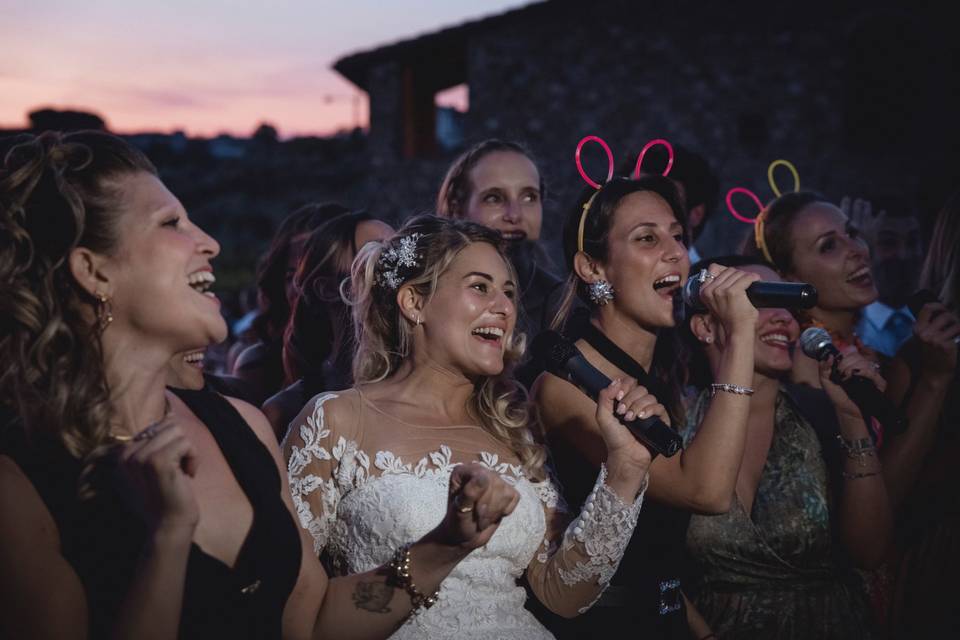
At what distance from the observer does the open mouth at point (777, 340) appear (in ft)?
11.6

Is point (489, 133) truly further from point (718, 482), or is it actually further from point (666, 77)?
point (718, 482)

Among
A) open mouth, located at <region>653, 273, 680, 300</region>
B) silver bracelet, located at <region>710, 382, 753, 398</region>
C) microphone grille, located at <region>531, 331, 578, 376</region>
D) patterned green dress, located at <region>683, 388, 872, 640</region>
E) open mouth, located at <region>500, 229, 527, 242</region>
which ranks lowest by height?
patterned green dress, located at <region>683, 388, 872, 640</region>

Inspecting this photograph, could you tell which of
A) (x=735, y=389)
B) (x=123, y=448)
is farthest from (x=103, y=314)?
(x=735, y=389)

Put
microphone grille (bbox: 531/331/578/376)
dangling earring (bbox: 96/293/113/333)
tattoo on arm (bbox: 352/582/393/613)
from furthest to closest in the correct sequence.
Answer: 1. microphone grille (bbox: 531/331/578/376)
2. tattoo on arm (bbox: 352/582/393/613)
3. dangling earring (bbox: 96/293/113/333)

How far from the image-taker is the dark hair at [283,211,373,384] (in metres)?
3.98

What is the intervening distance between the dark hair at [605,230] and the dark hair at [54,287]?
5.88ft

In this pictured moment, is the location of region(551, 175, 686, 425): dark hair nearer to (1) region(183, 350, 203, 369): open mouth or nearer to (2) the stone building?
(1) region(183, 350, 203, 369): open mouth

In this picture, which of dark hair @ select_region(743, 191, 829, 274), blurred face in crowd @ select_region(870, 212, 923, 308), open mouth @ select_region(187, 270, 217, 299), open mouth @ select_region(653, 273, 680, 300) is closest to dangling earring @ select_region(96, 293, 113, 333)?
open mouth @ select_region(187, 270, 217, 299)

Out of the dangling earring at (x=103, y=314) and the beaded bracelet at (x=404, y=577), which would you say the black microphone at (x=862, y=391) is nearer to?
the beaded bracelet at (x=404, y=577)

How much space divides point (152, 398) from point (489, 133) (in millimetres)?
14158

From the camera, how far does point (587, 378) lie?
2664 millimetres

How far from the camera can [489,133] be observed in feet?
51.8

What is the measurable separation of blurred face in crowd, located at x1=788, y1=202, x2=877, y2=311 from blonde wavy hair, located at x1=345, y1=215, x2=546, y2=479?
5.08ft

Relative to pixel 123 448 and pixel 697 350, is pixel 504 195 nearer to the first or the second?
pixel 697 350
